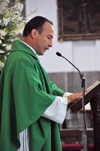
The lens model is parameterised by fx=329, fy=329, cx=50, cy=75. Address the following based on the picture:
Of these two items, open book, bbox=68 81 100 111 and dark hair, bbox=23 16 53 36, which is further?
dark hair, bbox=23 16 53 36

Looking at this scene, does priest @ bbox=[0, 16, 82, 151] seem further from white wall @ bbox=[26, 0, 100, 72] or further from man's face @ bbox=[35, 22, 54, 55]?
white wall @ bbox=[26, 0, 100, 72]

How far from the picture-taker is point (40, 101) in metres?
3.07

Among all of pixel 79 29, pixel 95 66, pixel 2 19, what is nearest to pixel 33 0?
pixel 79 29

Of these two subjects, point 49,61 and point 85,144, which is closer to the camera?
point 85,144

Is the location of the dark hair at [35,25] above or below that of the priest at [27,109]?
above

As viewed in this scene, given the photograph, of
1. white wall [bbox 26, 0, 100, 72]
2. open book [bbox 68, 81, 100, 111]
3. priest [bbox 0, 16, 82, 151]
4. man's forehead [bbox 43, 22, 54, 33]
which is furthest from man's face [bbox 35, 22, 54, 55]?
white wall [bbox 26, 0, 100, 72]

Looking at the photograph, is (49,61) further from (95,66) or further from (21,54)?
(21,54)

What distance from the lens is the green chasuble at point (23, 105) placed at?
Result: 304 cm

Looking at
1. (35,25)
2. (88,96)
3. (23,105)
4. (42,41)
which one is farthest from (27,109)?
(35,25)

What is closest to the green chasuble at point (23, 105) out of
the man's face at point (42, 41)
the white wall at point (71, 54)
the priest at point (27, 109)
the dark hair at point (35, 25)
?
the priest at point (27, 109)

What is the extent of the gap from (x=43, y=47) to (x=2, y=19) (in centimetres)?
126

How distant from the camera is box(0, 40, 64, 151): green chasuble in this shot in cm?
304

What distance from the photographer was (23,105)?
3.06 metres

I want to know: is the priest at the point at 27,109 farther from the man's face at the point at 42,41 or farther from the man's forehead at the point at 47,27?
the man's forehead at the point at 47,27
